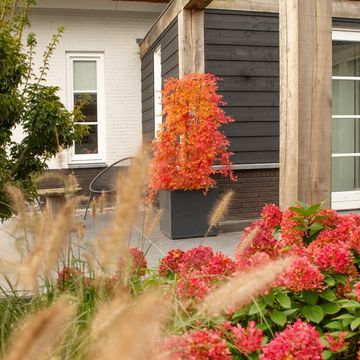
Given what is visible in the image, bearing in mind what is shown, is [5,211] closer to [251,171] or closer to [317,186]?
[317,186]

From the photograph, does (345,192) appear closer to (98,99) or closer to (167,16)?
(167,16)

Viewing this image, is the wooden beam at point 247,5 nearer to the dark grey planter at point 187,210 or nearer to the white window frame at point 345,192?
the white window frame at point 345,192

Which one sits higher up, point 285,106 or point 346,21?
point 346,21

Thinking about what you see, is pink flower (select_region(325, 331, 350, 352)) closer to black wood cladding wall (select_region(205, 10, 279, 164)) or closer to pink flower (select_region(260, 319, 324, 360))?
pink flower (select_region(260, 319, 324, 360))

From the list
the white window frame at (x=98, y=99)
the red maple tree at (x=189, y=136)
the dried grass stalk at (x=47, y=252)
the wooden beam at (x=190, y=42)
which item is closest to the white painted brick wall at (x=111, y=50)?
the white window frame at (x=98, y=99)

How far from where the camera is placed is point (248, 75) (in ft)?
19.0

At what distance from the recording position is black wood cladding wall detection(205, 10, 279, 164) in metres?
5.65

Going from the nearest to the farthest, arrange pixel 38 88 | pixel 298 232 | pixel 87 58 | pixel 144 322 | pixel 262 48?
pixel 144 322
pixel 298 232
pixel 38 88
pixel 262 48
pixel 87 58

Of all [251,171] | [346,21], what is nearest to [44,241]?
[251,171]

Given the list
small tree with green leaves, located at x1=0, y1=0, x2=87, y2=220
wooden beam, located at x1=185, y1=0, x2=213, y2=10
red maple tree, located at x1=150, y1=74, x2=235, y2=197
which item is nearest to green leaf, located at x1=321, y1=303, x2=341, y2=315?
small tree with green leaves, located at x1=0, y1=0, x2=87, y2=220

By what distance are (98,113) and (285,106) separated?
5.27 meters

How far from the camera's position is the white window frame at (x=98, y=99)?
7398 millimetres

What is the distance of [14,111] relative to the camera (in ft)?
11.9

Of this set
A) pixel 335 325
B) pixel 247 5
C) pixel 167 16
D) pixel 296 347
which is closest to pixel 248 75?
pixel 247 5
